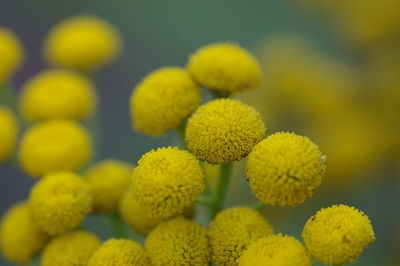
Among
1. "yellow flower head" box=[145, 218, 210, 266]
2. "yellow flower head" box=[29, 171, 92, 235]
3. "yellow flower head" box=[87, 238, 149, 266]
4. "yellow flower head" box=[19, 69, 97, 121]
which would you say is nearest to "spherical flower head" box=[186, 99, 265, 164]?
"yellow flower head" box=[145, 218, 210, 266]

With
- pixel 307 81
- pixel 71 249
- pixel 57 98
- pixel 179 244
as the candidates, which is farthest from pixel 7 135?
pixel 307 81

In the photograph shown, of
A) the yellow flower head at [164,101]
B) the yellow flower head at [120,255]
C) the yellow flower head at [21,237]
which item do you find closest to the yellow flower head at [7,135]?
the yellow flower head at [21,237]

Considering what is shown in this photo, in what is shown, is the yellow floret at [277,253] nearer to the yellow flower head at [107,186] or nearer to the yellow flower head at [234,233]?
the yellow flower head at [234,233]

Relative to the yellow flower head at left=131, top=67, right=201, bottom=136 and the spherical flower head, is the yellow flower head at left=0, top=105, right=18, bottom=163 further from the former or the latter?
the spherical flower head

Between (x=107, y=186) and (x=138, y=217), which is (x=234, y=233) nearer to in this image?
(x=138, y=217)

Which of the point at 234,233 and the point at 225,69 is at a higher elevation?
the point at 225,69
